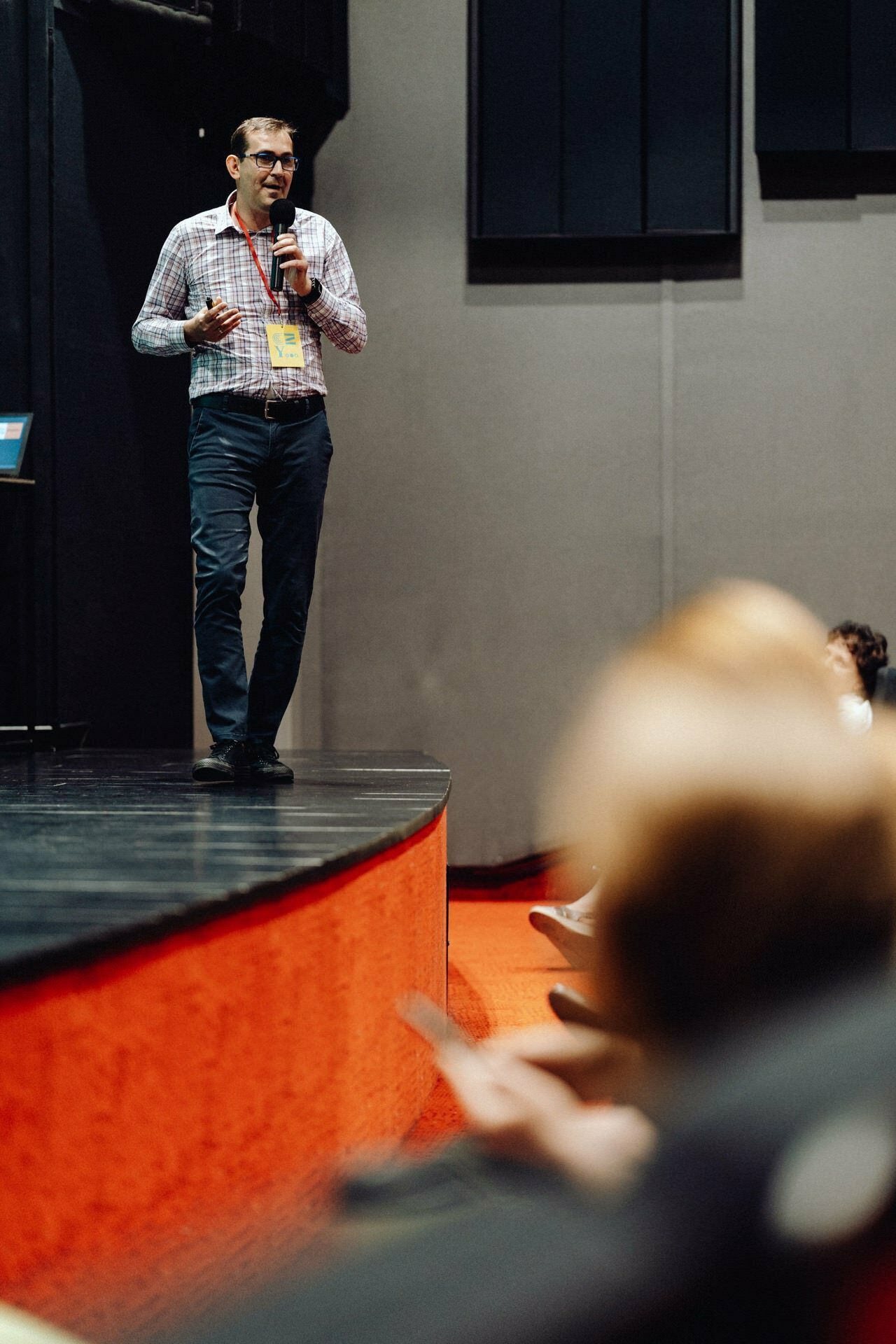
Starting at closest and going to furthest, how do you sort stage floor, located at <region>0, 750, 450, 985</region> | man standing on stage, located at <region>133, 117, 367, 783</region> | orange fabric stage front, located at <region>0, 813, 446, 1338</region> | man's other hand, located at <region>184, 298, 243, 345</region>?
orange fabric stage front, located at <region>0, 813, 446, 1338</region>
stage floor, located at <region>0, 750, 450, 985</region>
man's other hand, located at <region>184, 298, 243, 345</region>
man standing on stage, located at <region>133, 117, 367, 783</region>

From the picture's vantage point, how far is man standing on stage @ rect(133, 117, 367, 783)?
7.55 ft

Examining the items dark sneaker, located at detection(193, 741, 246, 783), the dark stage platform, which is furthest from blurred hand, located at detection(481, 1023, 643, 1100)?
dark sneaker, located at detection(193, 741, 246, 783)

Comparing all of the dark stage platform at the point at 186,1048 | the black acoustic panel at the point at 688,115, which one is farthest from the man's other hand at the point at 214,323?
the black acoustic panel at the point at 688,115

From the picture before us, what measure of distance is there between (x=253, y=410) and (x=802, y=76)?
108 inches

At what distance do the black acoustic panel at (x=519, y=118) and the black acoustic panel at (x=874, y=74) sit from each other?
0.98 m

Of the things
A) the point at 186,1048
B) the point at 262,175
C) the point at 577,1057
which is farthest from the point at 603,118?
the point at 577,1057

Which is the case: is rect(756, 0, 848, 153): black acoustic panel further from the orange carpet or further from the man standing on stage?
the orange carpet

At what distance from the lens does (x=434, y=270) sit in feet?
13.9

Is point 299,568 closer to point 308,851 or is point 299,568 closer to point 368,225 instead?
point 308,851

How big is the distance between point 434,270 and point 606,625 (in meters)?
1.39

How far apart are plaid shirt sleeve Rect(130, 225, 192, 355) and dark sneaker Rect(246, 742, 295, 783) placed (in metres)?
0.78

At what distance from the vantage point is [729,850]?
1.83ft

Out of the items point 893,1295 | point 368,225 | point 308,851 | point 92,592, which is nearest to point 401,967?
point 308,851

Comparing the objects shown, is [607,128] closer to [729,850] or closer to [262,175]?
[262,175]
